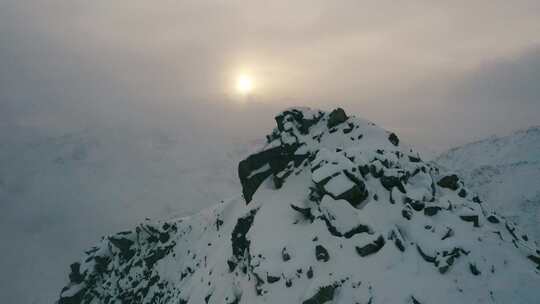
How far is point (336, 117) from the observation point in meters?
53.6

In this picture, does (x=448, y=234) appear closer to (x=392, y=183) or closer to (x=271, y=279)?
(x=392, y=183)

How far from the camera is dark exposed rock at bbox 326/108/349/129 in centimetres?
5356

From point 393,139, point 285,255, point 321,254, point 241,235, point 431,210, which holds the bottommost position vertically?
point 431,210

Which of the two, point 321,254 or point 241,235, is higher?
point 241,235

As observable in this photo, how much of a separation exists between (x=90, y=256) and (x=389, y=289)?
6836cm

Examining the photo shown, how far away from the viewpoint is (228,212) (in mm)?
60562

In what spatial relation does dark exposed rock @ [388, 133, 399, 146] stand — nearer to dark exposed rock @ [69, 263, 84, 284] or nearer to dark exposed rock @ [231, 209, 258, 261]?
dark exposed rock @ [231, 209, 258, 261]

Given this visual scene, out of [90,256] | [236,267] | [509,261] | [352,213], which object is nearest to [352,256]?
[352,213]

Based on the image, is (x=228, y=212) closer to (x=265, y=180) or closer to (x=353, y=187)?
(x=265, y=180)

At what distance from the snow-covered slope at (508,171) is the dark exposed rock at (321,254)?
181 ft

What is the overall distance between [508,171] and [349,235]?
8177cm

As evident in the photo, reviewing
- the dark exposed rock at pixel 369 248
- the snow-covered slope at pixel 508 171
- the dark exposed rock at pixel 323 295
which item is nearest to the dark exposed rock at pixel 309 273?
the dark exposed rock at pixel 323 295

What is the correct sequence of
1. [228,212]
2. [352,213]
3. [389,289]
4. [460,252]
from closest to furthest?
[389,289] < [460,252] < [352,213] < [228,212]

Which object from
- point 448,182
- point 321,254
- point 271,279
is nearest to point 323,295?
point 321,254
